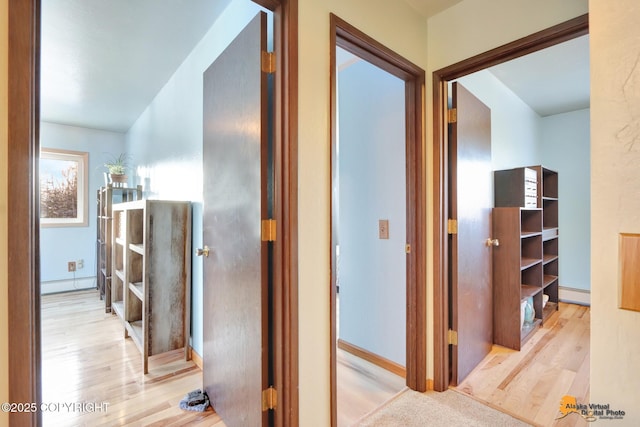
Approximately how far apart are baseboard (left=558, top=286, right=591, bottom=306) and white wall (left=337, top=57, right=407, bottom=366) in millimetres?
3126

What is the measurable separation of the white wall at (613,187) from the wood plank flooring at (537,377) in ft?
4.03

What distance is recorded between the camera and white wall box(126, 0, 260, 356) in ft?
6.80

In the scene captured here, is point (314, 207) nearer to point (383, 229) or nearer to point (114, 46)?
point (383, 229)

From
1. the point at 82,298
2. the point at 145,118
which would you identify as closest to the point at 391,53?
the point at 145,118

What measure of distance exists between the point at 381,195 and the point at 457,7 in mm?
1272

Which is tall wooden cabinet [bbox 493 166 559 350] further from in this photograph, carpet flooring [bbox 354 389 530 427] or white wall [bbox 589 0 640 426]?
white wall [bbox 589 0 640 426]

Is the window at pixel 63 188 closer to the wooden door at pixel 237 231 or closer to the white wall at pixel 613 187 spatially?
the wooden door at pixel 237 231

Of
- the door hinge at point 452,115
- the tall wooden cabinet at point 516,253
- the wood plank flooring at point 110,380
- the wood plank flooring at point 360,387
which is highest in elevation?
the door hinge at point 452,115

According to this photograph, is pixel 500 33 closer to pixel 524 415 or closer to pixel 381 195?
pixel 381 195

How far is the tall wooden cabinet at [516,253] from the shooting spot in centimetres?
247

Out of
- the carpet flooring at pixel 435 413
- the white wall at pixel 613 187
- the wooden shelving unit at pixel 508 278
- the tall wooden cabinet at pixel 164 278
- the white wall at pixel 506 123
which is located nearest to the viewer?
the white wall at pixel 613 187

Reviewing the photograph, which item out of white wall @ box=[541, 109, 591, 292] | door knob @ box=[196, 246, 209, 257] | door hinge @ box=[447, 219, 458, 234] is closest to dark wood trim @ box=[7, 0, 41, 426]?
door knob @ box=[196, 246, 209, 257]

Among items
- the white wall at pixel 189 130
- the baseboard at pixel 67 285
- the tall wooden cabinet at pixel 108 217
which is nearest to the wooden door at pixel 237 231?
the white wall at pixel 189 130

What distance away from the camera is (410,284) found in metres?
1.91
